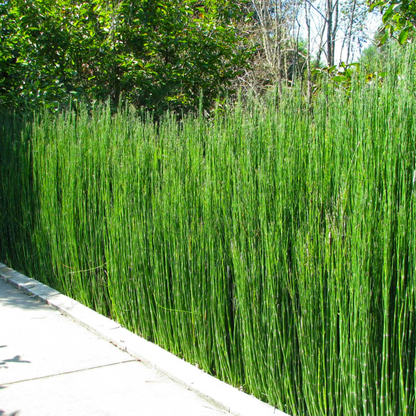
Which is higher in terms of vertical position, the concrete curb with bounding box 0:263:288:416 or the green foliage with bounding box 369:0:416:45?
the green foliage with bounding box 369:0:416:45

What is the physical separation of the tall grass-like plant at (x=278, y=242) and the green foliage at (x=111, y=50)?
12.3 ft

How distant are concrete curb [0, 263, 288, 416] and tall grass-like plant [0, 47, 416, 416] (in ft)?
0.39

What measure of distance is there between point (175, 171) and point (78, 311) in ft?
6.03

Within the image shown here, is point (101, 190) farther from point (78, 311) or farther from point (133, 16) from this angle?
point (133, 16)

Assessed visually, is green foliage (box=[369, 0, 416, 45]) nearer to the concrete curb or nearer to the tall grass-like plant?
the tall grass-like plant

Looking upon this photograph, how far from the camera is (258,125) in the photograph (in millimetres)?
3096

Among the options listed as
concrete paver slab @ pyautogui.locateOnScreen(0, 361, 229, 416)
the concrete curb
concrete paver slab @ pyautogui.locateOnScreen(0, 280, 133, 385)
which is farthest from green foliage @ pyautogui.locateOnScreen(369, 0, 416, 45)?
concrete paver slab @ pyautogui.locateOnScreen(0, 280, 133, 385)

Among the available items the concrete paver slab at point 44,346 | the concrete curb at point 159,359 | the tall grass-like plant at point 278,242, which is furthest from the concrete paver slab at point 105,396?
the tall grass-like plant at point 278,242

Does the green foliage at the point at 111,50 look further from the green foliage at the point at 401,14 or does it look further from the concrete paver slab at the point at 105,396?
the concrete paver slab at the point at 105,396

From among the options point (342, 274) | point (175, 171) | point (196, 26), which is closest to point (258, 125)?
point (175, 171)

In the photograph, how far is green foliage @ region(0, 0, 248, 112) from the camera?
311 inches

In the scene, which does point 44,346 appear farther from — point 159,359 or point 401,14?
point 401,14

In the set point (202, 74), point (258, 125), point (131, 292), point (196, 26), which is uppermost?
point (196, 26)

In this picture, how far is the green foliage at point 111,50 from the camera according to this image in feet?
26.0
